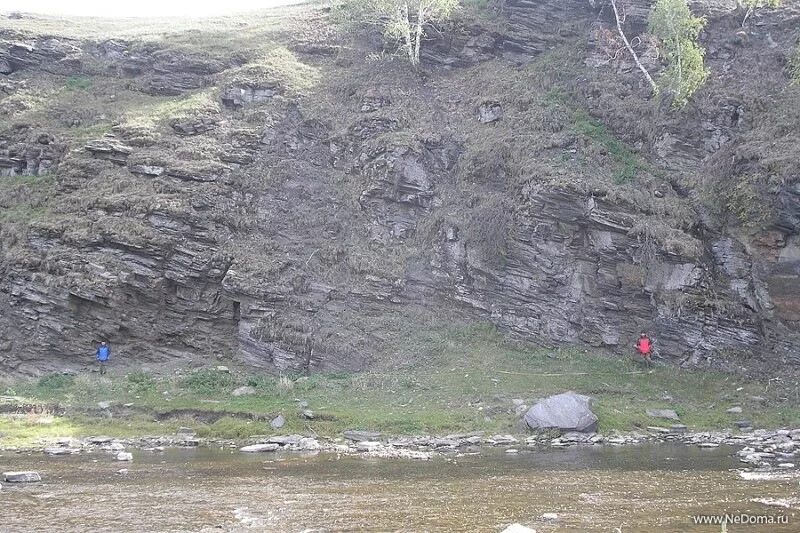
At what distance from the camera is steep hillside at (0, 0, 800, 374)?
2838cm

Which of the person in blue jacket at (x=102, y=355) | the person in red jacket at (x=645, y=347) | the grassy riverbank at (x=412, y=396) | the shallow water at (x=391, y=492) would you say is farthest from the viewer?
the person in blue jacket at (x=102, y=355)

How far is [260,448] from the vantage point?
21.2 metres

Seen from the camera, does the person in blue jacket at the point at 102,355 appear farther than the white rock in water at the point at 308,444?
Answer: Yes

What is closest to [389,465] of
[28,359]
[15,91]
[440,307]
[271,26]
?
[440,307]

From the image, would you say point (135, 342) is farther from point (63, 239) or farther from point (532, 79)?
point (532, 79)

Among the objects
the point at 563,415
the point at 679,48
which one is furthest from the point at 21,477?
the point at 679,48

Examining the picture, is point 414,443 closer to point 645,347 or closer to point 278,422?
point 278,422

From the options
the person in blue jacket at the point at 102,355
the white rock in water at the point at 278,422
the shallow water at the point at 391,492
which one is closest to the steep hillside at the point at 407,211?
the person in blue jacket at the point at 102,355

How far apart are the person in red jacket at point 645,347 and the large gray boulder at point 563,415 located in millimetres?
5666

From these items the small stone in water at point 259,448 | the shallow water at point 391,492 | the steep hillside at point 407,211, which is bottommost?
the shallow water at point 391,492

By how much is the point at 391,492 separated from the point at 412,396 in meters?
11.0

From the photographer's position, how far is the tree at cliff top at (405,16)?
138 feet

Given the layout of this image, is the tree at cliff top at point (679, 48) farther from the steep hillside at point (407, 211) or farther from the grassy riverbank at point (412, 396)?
the grassy riverbank at point (412, 396)

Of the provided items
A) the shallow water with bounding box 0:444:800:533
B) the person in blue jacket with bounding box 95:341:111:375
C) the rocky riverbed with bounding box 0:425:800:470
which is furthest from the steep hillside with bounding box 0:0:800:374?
the shallow water with bounding box 0:444:800:533
